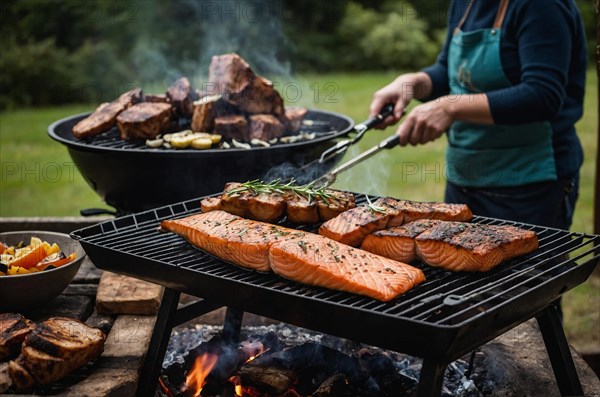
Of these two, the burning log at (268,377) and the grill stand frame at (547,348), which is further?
the burning log at (268,377)

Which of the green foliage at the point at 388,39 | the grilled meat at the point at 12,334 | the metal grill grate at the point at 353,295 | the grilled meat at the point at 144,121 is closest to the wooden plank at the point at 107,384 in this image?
the grilled meat at the point at 12,334

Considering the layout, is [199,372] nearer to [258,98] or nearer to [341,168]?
[341,168]

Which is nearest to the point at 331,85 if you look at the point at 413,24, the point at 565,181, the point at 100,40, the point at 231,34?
the point at 231,34

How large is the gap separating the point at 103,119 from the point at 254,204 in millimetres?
1782

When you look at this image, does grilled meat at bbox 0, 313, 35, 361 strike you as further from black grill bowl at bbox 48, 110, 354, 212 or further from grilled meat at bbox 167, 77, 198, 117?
grilled meat at bbox 167, 77, 198, 117

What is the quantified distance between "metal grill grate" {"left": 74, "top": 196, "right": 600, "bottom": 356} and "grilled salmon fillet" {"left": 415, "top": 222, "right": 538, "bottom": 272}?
48mm

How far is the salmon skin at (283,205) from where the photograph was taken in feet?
10.1

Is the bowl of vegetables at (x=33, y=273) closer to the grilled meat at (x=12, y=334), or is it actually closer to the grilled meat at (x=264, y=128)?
the grilled meat at (x=12, y=334)

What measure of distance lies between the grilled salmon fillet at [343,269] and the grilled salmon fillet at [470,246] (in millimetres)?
156

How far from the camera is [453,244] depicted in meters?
2.58

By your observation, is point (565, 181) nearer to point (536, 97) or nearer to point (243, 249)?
point (536, 97)

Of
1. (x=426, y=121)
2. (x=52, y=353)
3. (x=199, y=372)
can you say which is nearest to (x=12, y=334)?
(x=52, y=353)

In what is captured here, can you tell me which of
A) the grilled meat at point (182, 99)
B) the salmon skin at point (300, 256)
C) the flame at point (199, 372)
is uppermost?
the grilled meat at point (182, 99)

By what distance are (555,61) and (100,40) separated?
13182 millimetres
